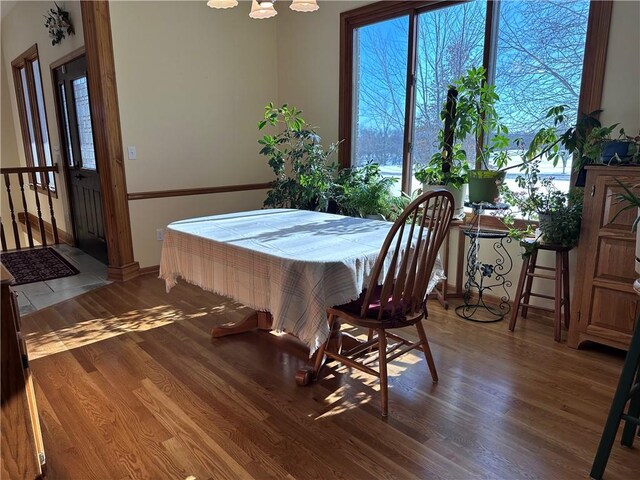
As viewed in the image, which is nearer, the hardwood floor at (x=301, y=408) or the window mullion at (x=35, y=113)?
the hardwood floor at (x=301, y=408)

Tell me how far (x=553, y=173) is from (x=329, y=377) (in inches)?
79.2

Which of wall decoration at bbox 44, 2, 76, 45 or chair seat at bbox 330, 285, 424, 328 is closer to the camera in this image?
chair seat at bbox 330, 285, 424, 328

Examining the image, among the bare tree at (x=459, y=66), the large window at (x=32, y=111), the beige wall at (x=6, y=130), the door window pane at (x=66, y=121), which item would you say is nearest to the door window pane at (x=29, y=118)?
the large window at (x=32, y=111)

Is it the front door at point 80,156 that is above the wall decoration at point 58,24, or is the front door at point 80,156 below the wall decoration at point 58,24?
below

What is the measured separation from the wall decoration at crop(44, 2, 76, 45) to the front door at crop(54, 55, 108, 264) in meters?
0.26

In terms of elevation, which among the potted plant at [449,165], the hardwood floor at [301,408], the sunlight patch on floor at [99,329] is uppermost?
the potted plant at [449,165]

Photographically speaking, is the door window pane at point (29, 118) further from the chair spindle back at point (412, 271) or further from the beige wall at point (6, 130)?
the chair spindle back at point (412, 271)

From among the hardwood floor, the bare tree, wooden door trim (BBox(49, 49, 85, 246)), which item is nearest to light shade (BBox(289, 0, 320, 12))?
the bare tree

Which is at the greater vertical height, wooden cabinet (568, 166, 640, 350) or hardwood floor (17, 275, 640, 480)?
wooden cabinet (568, 166, 640, 350)

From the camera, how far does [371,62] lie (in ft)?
12.8

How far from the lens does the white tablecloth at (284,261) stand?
1749 mm

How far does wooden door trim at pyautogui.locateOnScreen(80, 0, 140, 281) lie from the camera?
346cm

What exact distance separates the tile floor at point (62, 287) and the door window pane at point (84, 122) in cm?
97

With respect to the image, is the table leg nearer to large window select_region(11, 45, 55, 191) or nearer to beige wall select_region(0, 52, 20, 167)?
large window select_region(11, 45, 55, 191)
